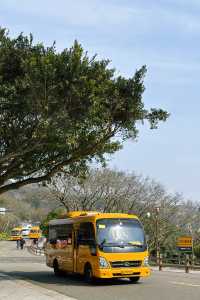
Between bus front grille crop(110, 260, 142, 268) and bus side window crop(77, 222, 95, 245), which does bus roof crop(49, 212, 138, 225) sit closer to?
bus side window crop(77, 222, 95, 245)

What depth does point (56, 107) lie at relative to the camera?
1986 cm

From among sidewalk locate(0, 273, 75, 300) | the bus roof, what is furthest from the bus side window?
sidewalk locate(0, 273, 75, 300)

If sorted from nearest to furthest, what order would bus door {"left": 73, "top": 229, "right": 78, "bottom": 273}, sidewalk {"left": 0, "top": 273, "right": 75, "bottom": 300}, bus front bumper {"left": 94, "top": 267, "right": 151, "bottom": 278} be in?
sidewalk {"left": 0, "top": 273, "right": 75, "bottom": 300} → bus front bumper {"left": 94, "top": 267, "right": 151, "bottom": 278} → bus door {"left": 73, "top": 229, "right": 78, "bottom": 273}

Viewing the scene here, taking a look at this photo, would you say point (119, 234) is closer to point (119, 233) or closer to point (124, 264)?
point (119, 233)

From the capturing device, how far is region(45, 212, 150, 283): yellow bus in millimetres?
19469

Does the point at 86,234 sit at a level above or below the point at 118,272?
above

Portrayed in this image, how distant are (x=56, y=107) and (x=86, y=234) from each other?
489 cm

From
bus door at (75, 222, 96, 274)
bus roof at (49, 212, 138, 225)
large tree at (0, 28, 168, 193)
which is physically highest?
large tree at (0, 28, 168, 193)

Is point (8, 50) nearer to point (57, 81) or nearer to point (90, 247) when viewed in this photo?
point (57, 81)

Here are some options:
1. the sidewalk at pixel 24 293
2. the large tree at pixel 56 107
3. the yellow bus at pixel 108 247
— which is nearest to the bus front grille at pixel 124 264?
the yellow bus at pixel 108 247

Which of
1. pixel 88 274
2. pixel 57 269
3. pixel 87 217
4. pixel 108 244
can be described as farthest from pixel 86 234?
pixel 57 269

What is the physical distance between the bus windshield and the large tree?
325cm

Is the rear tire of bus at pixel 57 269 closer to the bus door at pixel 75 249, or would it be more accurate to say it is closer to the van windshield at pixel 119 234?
the bus door at pixel 75 249

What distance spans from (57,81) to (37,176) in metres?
7.45
